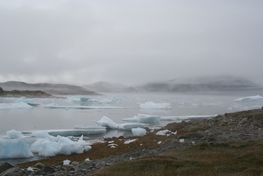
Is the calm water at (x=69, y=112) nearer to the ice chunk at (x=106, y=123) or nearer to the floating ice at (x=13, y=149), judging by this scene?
the ice chunk at (x=106, y=123)

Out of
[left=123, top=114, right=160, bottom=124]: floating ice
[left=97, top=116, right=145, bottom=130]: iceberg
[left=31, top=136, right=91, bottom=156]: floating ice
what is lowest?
[left=31, top=136, right=91, bottom=156]: floating ice

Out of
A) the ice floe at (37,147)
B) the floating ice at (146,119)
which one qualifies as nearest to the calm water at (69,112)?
the floating ice at (146,119)

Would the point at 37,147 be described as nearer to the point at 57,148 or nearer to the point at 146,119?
the point at 57,148

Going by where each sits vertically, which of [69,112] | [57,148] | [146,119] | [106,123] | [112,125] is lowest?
[57,148]

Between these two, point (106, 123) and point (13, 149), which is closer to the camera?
point (13, 149)

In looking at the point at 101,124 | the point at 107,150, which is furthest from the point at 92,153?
the point at 101,124

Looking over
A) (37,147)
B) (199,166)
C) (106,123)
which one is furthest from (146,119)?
(199,166)

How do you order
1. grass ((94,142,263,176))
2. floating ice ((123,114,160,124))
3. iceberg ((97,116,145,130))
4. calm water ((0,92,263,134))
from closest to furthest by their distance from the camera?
grass ((94,142,263,176)) → iceberg ((97,116,145,130)) → calm water ((0,92,263,134)) → floating ice ((123,114,160,124))

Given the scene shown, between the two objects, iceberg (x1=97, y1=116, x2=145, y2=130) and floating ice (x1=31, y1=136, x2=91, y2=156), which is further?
iceberg (x1=97, y1=116, x2=145, y2=130)

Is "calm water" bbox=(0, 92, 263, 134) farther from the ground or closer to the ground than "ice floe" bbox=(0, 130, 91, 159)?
farther from the ground

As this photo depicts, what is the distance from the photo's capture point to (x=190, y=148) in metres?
15.1

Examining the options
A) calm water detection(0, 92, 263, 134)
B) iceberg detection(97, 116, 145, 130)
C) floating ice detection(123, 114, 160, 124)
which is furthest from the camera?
floating ice detection(123, 114, 160, 124)

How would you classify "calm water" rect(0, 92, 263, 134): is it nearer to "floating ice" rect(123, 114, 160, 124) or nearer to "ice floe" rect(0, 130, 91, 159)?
"floating ice" rect(123, 114, 160, 124)

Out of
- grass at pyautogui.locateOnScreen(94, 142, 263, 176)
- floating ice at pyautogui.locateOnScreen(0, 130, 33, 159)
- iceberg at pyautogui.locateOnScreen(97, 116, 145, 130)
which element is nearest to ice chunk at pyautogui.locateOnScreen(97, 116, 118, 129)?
iceberg at pyautogui.locateOnScreen(97, 116, 145, 130)
